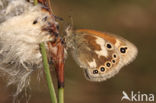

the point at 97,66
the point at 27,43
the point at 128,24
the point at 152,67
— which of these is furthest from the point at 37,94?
the point at 27,43

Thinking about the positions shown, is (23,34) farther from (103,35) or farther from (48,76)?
(103,35)

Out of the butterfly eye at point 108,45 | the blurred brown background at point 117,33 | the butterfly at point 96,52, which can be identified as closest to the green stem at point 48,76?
the butterfly at point 96,52

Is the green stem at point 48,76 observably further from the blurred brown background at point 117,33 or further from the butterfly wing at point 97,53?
the blurred brown background at point 117,33

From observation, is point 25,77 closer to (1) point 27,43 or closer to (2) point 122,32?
(1) point 27,43

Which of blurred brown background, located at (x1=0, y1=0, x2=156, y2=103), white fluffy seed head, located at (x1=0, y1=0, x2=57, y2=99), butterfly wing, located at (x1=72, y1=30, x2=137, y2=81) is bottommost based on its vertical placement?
blurred brown background, located at (x1=0, y1=0, x2=156, y2=103)

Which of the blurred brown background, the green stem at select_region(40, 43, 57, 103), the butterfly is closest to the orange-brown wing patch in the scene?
the butterfly

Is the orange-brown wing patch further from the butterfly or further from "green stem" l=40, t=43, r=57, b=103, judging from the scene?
"green stem" l=40, t=43, r=57, b=103

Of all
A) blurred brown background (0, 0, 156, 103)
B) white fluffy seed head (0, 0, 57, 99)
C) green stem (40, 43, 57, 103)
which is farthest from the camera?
blurred brown background (0, 0, 156, 103)
